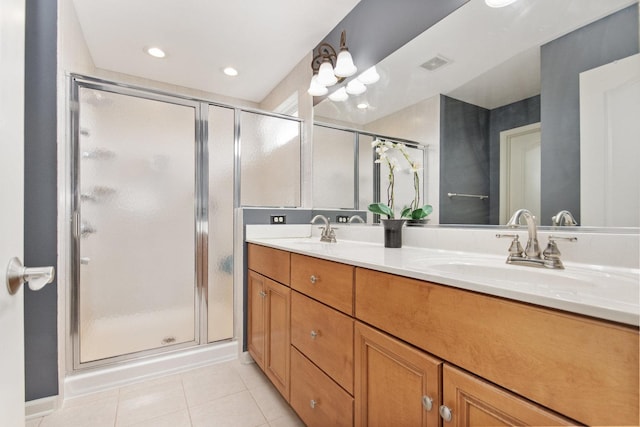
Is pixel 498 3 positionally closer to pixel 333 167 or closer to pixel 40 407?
pixel 333 167

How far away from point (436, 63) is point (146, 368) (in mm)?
2424

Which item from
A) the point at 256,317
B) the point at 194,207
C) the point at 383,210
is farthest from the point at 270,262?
the point at 194,207

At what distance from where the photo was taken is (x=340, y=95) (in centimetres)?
207

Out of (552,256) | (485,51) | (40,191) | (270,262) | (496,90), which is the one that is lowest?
(270,262)

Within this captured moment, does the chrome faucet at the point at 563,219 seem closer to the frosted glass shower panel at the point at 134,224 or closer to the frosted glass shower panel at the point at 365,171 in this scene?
the frosted glass shower panel at the point at 365,171

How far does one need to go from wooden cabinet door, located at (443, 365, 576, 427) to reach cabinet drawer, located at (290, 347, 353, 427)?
411 mm

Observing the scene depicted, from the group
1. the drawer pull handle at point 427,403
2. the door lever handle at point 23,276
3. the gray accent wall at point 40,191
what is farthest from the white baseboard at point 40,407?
the drawer pull handle at point 427,403

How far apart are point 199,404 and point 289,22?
2455 millimetres

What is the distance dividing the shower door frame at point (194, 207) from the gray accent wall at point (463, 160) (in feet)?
5.17

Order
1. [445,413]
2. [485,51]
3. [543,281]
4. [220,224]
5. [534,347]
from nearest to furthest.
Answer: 1. [534,347]
2. [445,413]
3. [543,281]
4. [485,51]
5. [220,224]

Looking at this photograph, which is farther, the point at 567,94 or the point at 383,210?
the point at 383,210

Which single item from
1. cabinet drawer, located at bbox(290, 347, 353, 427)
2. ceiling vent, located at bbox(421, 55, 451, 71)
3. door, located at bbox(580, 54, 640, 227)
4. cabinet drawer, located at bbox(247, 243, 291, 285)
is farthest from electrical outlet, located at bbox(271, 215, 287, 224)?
door, located at bbox(580, 54, 640, 227)

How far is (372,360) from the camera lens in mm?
857

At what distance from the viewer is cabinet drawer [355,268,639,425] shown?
417mm
